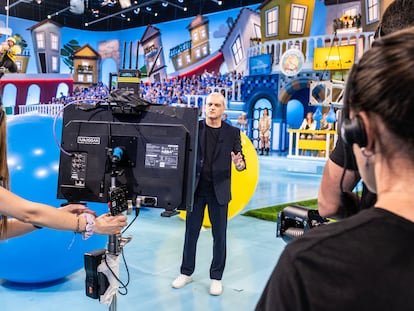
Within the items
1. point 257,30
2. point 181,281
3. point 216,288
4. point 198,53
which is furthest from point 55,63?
point 216,288

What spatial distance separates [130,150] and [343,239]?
1399mm

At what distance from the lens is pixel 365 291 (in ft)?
2.03

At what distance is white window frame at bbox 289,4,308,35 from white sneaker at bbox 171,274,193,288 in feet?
53.9

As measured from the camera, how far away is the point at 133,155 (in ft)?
6.32

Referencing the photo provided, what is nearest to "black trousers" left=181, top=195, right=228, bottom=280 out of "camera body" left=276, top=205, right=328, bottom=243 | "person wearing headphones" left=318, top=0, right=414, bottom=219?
"camera body" left=276, top=205, right=328, bottom=243

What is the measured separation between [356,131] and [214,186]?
9.10ft

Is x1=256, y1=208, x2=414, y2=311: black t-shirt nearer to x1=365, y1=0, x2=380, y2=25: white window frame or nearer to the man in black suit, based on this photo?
the man in black suit

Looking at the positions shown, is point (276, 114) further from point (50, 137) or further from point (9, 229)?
point (9, 229)

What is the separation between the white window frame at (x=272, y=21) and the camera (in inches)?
736

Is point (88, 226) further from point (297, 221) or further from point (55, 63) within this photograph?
point (55, 63)

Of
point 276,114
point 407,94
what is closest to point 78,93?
point 276,114

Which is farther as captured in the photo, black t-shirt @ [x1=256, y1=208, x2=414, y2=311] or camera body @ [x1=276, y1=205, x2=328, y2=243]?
camera body @ [x1=276, y1=205, x2=328, y2=243]

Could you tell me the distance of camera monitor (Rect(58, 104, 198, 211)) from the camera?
1.90 metres

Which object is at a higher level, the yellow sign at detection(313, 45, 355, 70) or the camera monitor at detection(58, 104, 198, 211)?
the yellow sign at detection(313, 45, 355, 70)
